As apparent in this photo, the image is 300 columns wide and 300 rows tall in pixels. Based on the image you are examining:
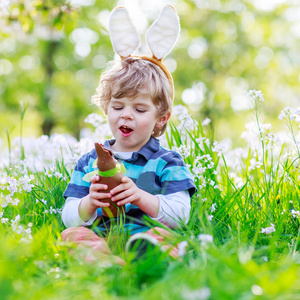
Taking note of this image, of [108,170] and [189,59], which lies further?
[189,59]

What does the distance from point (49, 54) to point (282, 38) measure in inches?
449

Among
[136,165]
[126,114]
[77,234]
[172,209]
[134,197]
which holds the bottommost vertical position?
[77,234]

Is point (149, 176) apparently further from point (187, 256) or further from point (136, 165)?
point (187, 256)

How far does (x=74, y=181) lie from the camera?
297cm

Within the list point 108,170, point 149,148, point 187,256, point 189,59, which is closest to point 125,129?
point 149,148

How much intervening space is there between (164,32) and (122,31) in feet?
1.05

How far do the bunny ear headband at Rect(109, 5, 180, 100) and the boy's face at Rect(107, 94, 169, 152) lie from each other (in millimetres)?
483

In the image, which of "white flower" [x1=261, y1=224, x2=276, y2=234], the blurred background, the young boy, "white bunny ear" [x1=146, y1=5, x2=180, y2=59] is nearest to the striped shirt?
the young boy

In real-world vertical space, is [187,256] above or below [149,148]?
below

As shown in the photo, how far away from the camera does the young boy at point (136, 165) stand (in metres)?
2.58

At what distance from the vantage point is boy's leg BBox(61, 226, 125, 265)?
6.59 ft

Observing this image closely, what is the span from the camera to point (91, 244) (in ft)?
7.56

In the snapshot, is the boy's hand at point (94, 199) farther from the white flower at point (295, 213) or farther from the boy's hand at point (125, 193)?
the white flower at point (295, 213)

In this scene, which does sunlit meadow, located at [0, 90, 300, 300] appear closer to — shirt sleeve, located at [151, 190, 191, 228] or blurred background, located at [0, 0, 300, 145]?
shirt sleeve, located at [151, 190, 191, 228]
